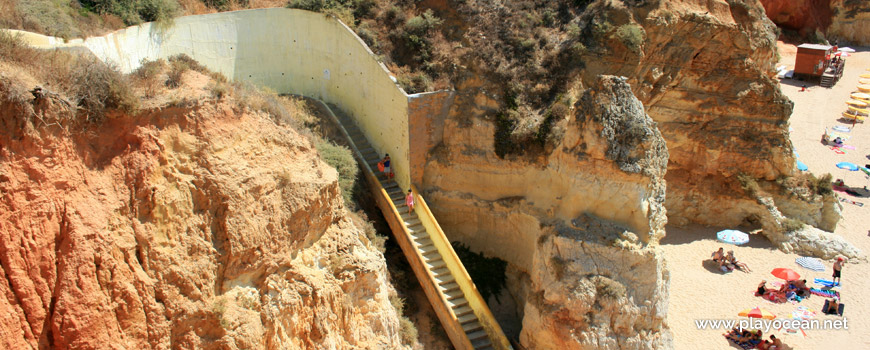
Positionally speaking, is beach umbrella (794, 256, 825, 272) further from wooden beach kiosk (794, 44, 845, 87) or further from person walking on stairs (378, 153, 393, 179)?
wooden beach kiosk (794, 44, 845, 87)

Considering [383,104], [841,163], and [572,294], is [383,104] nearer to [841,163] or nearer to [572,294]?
[572,294]

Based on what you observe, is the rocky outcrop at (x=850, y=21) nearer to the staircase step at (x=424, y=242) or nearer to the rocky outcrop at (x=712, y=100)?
the rocky outcrop at (x=712, y=100)

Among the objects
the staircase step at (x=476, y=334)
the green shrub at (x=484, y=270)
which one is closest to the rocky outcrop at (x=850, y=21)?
the green shrub at (x=484, y=270)

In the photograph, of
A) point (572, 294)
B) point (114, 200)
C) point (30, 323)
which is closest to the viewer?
point (30, 323)

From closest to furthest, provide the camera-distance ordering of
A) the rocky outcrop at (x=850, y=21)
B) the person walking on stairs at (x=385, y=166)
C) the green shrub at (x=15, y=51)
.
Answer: the green shrub at (x=15, y=51) → the person walking on stairs at (x=385, y=166) → the rocky outcrop at (x=850, y=21)

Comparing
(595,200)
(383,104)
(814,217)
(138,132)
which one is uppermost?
(138,132)

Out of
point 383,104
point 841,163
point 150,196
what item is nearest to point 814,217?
point 841,163

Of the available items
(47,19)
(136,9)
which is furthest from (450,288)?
(47,19)
